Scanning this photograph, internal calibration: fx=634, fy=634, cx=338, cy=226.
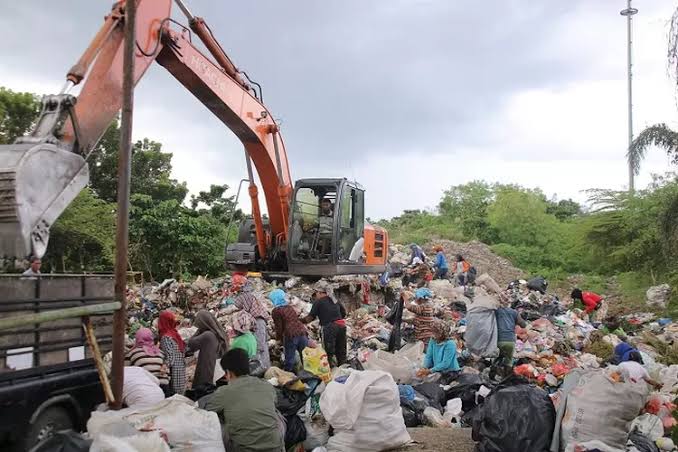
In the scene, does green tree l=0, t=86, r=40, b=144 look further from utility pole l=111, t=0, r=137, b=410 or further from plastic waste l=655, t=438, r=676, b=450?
plastic waste l=655, t=438, r=676, b=450

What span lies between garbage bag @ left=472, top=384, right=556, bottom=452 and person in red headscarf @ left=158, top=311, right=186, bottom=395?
2.81 m

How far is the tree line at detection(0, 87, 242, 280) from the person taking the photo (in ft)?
62.7

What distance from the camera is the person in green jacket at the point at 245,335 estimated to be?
7.07 m

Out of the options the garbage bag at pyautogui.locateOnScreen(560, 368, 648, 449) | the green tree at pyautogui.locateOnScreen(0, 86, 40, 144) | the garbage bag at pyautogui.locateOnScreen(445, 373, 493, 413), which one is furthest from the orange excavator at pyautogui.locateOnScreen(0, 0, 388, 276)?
the green tree at pyautogui.locateOnScreen(0, 86, 40, 144)

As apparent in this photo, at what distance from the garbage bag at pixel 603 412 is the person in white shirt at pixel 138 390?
3135 millimetres

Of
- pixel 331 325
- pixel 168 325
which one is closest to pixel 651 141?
pixel 331 325

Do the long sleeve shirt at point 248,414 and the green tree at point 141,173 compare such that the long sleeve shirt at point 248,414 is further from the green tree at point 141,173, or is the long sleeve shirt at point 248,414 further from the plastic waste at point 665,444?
the green tree at point 141,173

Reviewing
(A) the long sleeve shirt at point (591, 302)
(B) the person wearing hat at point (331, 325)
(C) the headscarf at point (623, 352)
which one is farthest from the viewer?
(A) the long sleeve shirt at point (591, 302)

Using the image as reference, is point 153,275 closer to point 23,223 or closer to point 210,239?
point 210,239

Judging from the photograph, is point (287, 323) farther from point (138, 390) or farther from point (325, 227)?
point (138, 390)

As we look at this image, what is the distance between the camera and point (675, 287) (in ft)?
49.1

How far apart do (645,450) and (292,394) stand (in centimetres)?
288

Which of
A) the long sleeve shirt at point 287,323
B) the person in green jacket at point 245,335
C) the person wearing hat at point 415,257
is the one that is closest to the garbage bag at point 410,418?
the person in green jacket at point 245,335

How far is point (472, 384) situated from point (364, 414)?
7.82 ft
